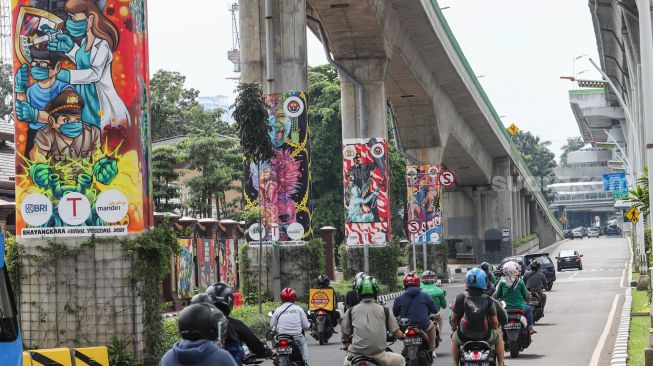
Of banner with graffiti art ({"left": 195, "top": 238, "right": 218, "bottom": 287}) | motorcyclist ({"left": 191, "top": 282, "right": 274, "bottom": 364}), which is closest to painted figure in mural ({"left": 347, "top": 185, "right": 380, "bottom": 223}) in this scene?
banner with graffiti art ({"left": 195, "top": 238, "right": 218, "bottom": 287})

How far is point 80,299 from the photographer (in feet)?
64.7

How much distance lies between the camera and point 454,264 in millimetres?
87562

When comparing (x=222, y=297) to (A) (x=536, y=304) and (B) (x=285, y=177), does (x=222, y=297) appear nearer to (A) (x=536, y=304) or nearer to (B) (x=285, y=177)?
(A) (x=536, y=304)

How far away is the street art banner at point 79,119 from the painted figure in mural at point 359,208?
1033 inches

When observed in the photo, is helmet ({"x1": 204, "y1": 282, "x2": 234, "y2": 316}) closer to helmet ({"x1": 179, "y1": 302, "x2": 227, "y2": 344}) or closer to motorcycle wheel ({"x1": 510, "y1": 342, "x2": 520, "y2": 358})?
helmet ({"x1": 179, "y1": 302, "x2": 227, "y2": 344})

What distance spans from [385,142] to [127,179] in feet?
88.8

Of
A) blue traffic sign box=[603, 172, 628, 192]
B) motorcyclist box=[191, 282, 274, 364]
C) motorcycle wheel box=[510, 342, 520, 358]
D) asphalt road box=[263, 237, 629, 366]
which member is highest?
blue traffic sign box=[603, 172, 628, 192]

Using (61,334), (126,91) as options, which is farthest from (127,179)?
(61,334)

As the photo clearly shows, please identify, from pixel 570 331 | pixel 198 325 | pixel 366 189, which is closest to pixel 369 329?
pixel 198 325

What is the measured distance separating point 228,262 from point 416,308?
79.3 feet

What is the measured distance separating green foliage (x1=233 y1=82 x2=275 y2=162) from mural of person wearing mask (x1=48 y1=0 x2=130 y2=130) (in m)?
9.49

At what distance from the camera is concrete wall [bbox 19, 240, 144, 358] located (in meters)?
19.6

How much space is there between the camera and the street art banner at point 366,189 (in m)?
46.2

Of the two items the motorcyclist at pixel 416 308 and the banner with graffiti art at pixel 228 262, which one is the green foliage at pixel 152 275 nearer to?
the motorcyclist at pixel 416 308
